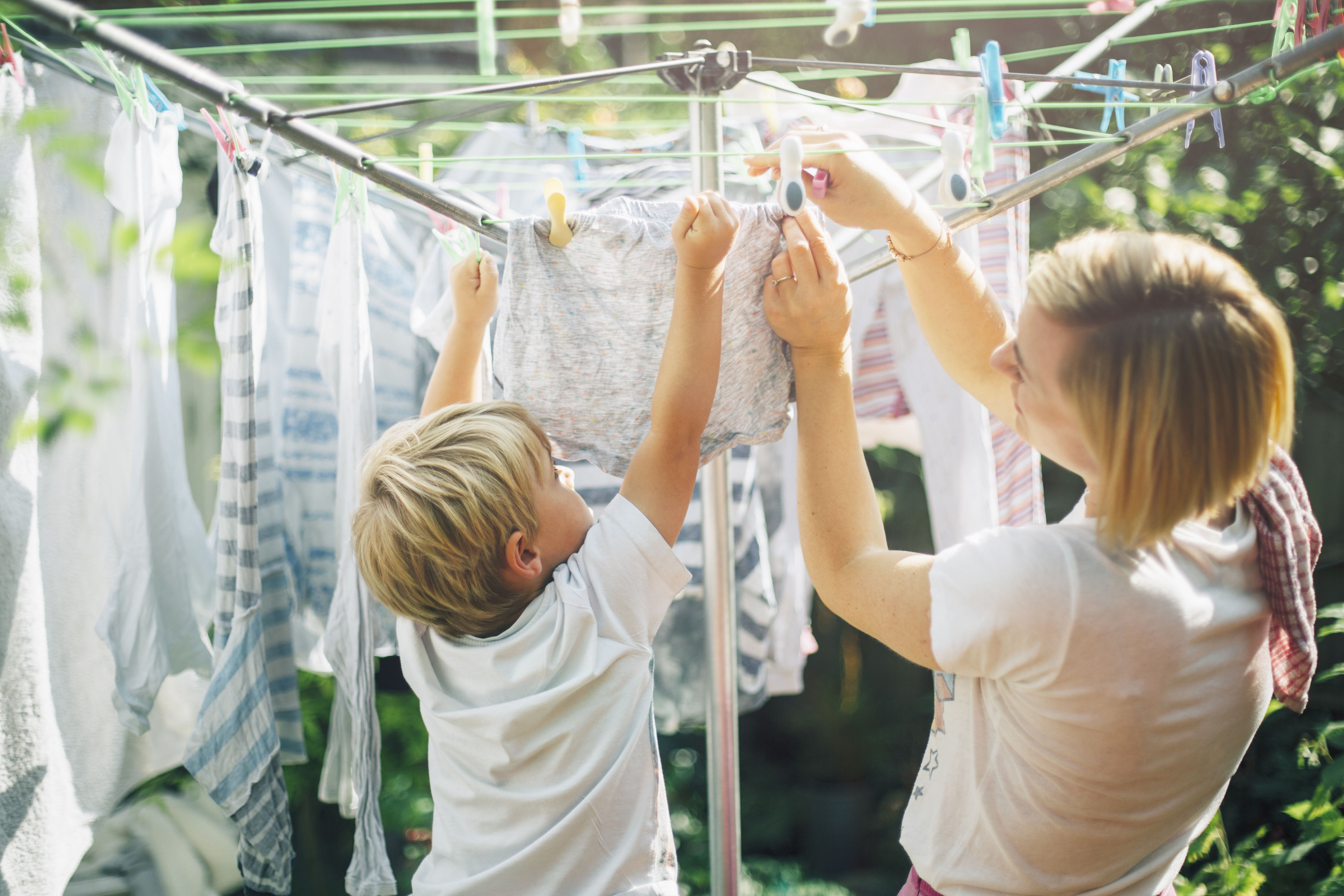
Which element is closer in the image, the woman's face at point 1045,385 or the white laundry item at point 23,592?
the woman's face at point 1045,385

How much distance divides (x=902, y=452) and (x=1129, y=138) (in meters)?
1.80

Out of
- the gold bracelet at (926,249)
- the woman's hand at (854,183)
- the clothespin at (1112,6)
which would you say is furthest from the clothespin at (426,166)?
the clothespin at (1112,6)

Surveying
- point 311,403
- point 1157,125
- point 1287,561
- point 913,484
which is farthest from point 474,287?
point 913,484

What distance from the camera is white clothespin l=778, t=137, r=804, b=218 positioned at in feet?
2.49

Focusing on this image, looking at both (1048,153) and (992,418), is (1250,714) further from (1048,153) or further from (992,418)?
(1048,153)

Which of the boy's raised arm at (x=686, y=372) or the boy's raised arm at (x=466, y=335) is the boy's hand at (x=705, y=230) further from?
the boy's raised arm at (x=466, y=335)

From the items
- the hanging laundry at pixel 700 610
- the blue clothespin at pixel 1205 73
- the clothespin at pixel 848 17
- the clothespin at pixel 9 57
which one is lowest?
the hanging laundry at pixel 700 610

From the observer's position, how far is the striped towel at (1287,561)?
0.75 meters

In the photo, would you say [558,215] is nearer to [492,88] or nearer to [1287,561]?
[492,88]

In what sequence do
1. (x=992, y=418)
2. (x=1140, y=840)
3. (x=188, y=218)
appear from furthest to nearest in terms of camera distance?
(x=188, y=218) → (x=992, y=418) → (x=1140, y=840)

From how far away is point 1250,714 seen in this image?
77cm

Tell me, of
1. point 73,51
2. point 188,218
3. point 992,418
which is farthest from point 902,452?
point 73,51

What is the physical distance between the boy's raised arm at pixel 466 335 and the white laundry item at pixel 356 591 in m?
0.12

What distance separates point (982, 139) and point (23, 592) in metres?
1.29
